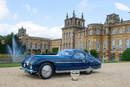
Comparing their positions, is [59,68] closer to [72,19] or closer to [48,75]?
[48,75]

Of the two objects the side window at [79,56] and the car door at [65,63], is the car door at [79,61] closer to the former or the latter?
the side window at [79,56]

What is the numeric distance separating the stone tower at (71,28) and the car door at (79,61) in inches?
1753

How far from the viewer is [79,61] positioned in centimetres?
898

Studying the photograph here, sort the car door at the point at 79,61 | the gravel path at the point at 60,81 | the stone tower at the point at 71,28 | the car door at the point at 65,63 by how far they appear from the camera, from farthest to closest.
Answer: the stone tower at the point at 71,28
the car door at the point at 79,61
the car door at the point at 65,63
the gravel path at the point at 60,81

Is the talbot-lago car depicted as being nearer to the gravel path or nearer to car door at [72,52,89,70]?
car door at [72,52,89,70]

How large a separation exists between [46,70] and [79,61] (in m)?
2.23

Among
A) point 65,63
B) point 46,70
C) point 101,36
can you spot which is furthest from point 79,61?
point 101,36

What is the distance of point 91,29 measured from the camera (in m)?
43.4

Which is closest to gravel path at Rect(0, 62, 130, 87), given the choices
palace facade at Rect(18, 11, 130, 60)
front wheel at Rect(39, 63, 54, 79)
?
front wheel at Rect(39, 63, 54, 79)

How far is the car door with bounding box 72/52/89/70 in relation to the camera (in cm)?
882

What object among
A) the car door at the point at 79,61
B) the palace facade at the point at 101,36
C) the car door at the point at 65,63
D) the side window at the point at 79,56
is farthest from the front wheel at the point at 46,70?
the palace facade at the point at 101,36

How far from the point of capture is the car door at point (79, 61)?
882cm

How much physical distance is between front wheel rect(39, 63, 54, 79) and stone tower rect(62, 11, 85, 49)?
46095 millimetres

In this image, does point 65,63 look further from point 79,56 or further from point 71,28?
point 71,28
